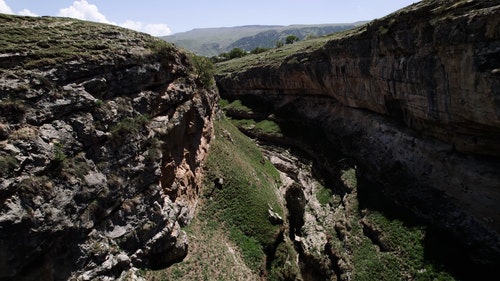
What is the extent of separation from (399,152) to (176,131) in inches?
1066

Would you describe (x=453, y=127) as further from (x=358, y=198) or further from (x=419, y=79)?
(x=358, y=198)

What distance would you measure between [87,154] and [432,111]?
33.5 metres

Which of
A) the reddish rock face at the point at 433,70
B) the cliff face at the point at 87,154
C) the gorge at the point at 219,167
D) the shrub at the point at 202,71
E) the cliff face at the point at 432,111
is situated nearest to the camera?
the cliff face at the point at 87,154

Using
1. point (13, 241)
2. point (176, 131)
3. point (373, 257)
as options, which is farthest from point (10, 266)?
point (373, 257)

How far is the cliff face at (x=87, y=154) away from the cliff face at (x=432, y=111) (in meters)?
25.0

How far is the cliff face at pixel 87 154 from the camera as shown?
20344mm

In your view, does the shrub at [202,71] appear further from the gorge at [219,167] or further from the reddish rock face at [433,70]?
the reddish rock face at [433,70]

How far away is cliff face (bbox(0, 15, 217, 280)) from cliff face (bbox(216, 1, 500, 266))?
25029 millimetres

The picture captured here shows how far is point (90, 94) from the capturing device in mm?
26906

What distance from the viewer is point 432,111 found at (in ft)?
118

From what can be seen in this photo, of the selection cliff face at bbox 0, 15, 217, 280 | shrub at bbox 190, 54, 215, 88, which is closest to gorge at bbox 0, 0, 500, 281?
Answer: cliff face at bbox 0, 15, 217, 280

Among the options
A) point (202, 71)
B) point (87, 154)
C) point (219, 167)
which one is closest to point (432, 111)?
point (219, 167)

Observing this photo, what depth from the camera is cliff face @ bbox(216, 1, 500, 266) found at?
29344mm

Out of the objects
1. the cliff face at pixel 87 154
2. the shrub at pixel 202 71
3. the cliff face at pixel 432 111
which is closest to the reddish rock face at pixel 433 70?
the cliff face at pixel 432 111
